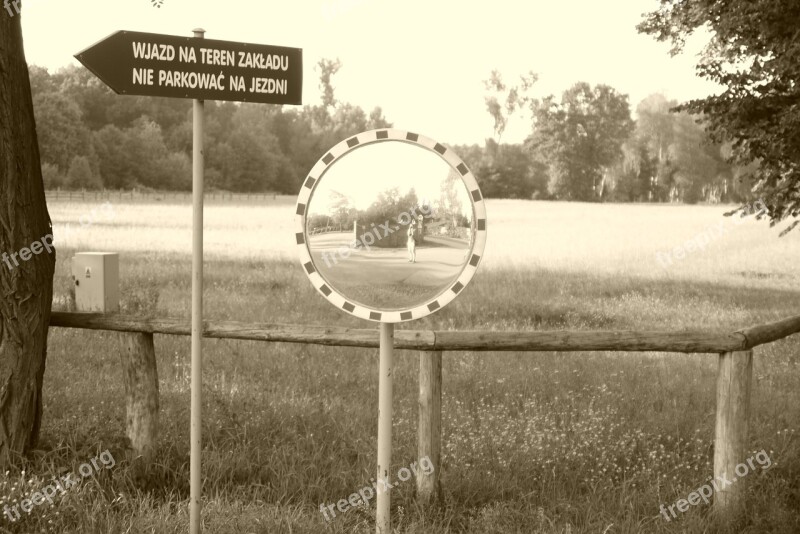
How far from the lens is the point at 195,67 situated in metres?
3.81

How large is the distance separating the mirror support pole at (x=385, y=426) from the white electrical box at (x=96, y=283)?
234 cm

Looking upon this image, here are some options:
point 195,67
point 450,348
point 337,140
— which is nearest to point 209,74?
point 195,67

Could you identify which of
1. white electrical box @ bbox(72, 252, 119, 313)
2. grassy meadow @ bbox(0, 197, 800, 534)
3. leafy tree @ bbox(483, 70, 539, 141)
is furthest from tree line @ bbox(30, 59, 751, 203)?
white electrical box @ bbox(72, 252, 119, 313)

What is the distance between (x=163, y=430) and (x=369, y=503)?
174cm

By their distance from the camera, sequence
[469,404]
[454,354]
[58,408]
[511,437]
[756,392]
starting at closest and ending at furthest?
1. [511,437]
2. [58,408]
3. [469,404]
4. [756,392]
5. [454,354]

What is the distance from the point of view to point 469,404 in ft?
22.4

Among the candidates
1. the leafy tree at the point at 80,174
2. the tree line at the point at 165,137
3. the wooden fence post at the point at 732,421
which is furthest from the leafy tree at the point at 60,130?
the wooden fence post at the point at 732,421

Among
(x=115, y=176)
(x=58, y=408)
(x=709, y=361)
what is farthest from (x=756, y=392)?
(x=115, y=176)

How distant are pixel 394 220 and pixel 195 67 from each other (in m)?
1.29

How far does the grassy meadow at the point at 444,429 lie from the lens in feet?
14.5

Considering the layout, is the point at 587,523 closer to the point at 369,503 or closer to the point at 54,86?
the point at 369,503

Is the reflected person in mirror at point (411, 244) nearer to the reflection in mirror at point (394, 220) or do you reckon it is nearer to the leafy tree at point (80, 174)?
the reflection in mirror at point (394, 220)

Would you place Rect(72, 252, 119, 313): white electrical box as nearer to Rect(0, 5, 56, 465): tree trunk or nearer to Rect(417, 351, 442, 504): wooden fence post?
Rect(0, 5, 56, 465): tree trunk

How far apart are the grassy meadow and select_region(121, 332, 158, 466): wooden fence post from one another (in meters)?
0.12
